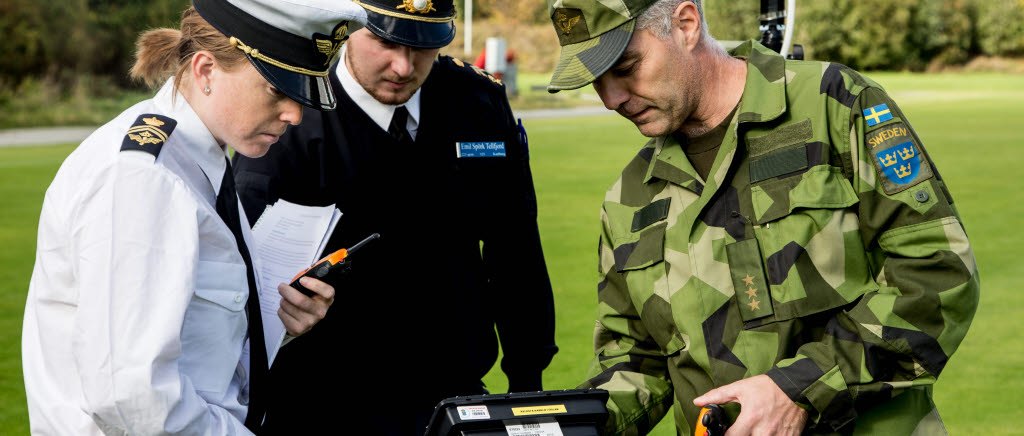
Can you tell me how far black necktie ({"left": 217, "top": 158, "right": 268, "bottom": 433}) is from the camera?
1714mm

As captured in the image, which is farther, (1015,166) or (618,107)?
(1015,166)

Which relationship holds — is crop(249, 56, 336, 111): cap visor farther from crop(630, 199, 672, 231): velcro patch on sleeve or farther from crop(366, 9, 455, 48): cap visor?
crop(630, 199, 672, 231): velcro patch on sleeve

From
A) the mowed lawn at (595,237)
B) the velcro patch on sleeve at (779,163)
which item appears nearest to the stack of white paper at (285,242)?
the velcro patch on sleeve at (779,163)

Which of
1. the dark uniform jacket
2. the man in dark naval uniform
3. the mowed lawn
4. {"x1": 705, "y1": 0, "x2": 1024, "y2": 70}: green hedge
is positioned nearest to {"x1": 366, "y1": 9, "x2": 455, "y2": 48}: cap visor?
the man in dark naval uniform

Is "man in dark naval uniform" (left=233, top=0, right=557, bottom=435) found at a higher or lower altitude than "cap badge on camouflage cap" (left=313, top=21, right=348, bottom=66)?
lower

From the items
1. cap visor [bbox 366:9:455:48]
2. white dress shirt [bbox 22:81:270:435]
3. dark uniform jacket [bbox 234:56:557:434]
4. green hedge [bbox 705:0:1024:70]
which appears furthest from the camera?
green hedge [bbox 705:0:1024:70]

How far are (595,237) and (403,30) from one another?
5841 millimetres

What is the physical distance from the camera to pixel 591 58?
1.88 m

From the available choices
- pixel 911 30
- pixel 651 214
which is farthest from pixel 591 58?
pixel 911 30

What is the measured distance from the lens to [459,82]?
2805mm

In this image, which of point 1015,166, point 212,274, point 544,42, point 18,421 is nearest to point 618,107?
point 212,274

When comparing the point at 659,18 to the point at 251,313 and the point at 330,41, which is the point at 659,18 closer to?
the point at 330,41

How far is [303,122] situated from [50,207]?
1.01 m

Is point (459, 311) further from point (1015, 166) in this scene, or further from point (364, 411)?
point (1015, 166)
